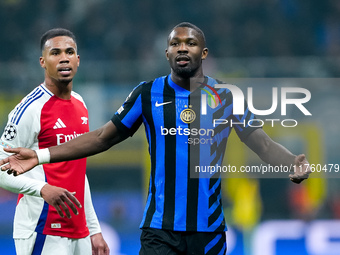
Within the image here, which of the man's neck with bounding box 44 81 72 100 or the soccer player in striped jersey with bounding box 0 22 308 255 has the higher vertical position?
the man's neck with bounding box 44 81 72 100

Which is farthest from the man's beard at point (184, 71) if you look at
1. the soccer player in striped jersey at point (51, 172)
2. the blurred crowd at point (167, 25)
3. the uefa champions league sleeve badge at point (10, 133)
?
the blurred crowd at point (167, 25)

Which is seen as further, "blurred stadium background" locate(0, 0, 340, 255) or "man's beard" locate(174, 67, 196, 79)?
"blurred stadium background" locate(0, 0, 340, 255)

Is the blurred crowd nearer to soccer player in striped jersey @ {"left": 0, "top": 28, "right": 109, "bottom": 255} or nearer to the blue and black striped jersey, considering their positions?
soccer player in striped jersey @ {"left": 0, "top": 28, "right": 109, "bottom": 255}

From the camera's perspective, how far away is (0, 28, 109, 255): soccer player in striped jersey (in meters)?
4.23

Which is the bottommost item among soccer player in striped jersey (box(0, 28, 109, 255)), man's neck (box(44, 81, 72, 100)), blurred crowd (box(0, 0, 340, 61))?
soccer player in striped jersey (box(0, 28, 109, 255))

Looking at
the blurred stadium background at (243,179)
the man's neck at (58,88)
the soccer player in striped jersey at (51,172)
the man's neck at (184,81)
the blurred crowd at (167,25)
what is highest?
the blurred crowd at (167,25)

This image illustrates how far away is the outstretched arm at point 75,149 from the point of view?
12.3 feet

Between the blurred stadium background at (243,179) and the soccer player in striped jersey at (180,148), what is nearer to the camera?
the soccer player in striped jersey at (180,148)

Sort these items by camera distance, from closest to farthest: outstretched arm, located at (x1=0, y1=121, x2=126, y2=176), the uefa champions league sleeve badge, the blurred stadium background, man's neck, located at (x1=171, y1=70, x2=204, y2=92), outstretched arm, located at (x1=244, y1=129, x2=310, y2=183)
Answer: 1. outstretched arm, located at (x1=0, y1=121, x2=126, y2=176)
2. outstretched arm, located at (x1=244, y1=129, x2=310, y2=183)
3. man's neck, located at (x1=171, y1=70, x2=204, y2=92)
4. the uefa champions league sleeve badge
5. the blurred stadium background

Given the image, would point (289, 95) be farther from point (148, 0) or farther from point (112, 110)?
point (148, 0)

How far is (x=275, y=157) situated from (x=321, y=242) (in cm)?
535

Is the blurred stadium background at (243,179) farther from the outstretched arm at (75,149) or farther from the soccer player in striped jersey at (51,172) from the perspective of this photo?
the outstretched arm at (75,149)

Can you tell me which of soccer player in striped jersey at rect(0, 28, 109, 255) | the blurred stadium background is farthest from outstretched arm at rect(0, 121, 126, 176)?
the blurred stadium background

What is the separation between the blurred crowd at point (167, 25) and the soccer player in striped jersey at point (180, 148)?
8146mm
